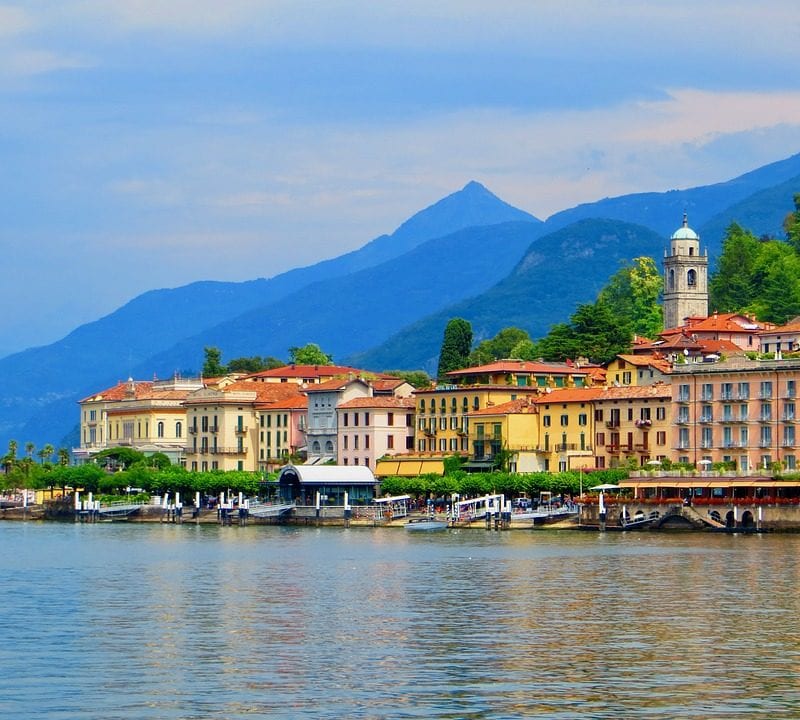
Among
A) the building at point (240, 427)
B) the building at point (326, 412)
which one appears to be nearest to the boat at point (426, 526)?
the building at point (326, 412)

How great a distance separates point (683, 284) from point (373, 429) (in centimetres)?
3951

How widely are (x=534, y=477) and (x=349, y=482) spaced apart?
1685 cm

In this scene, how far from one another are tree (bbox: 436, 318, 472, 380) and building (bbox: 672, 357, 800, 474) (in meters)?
42.3

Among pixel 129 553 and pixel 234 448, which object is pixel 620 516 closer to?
pixel 129 553

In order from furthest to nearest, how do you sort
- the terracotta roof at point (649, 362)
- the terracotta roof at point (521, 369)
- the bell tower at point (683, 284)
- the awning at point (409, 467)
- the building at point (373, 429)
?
the bell tower at point (683, 284)
the building at point (373, 429)
the terracotta roof at point (521, 369)
the awning at point (409, 467)
the terracotta roof at point (649, 362)

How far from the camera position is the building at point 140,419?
177m

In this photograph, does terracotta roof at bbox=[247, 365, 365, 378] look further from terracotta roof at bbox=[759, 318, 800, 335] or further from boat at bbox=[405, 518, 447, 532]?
boat at bbox=[405, 518, 447, 532]

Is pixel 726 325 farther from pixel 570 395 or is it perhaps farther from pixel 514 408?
pixel 514 408

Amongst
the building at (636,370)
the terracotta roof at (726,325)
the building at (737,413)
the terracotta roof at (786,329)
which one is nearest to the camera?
the building at (737,413)

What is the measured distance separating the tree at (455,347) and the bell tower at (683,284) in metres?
17.8

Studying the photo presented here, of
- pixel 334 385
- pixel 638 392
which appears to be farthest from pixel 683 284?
pixel 638 392

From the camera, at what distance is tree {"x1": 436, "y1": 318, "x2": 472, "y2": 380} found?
170 metres

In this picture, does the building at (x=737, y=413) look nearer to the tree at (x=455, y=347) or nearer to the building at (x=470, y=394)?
the building at (x=470, y=394)

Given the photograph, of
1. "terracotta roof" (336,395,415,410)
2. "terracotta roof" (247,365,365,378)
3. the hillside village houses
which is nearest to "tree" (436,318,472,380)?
the hillside village houses
